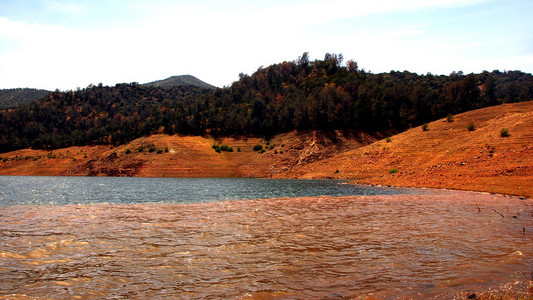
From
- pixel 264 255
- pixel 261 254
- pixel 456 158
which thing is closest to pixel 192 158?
pixel 456 158

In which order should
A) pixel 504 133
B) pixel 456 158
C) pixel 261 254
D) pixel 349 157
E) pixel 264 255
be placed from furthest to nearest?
pixel 349 157
pixel 504 133
pixel 456 158
pixel 261 254
pixel 264 255

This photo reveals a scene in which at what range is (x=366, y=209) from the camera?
2420 cm

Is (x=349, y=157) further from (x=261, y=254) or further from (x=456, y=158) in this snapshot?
(x=261, y=254)

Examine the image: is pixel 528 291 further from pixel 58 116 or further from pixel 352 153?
pixel 58 116

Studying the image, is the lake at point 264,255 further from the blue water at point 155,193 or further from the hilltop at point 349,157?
the hilltop at point 349,157

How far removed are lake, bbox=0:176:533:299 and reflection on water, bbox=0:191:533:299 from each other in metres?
0.04

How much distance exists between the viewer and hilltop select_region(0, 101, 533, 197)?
144 ft

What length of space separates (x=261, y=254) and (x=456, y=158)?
48569 mm

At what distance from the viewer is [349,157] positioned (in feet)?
261

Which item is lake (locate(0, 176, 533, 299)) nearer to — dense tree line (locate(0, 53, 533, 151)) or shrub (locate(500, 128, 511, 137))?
shrub (locate(500, 128, 511, 137))

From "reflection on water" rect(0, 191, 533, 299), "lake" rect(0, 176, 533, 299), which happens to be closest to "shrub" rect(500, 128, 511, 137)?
"lake" rect(0, 176, 533, 299)

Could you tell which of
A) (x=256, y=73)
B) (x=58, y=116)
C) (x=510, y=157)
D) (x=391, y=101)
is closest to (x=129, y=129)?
(x=58, y=116)

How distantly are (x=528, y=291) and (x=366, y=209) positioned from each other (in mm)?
16560

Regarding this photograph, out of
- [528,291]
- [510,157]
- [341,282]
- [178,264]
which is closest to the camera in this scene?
[528,291]
